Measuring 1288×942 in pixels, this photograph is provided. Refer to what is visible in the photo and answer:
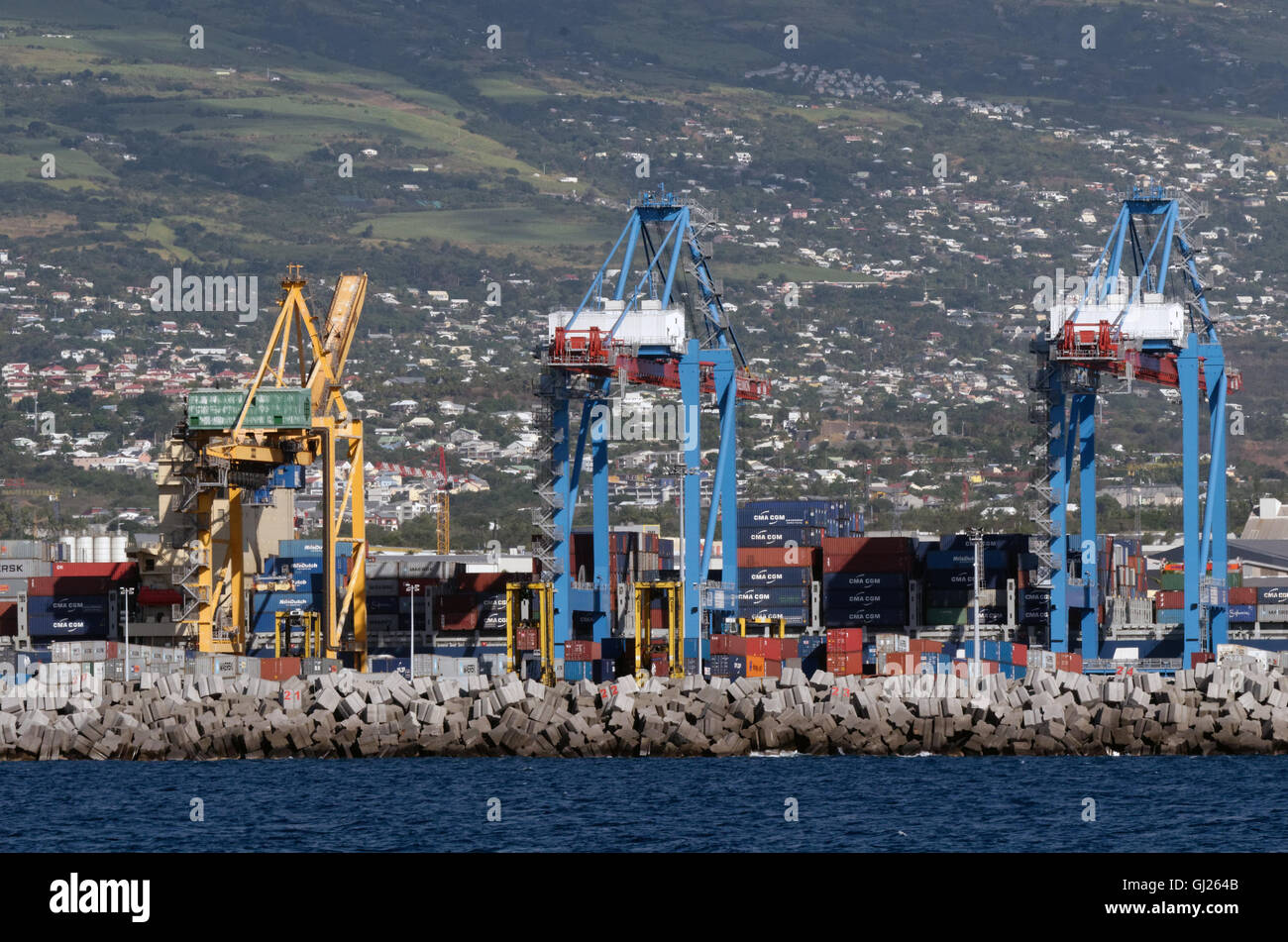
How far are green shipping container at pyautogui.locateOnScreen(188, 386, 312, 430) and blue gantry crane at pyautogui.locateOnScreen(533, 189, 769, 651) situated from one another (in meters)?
6.64

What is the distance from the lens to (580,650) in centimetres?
6550

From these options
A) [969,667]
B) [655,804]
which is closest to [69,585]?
[969,667]

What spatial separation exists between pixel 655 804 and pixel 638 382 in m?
29.0

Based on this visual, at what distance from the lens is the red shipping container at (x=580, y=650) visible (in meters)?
65.4

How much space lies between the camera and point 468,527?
167m

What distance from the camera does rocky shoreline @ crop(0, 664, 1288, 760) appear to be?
4988 centimetres

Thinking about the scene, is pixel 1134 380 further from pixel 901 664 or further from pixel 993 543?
pixel 901 664

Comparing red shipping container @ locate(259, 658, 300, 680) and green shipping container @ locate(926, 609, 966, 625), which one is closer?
red shipping container @ locate(259, 658, 300, 680)

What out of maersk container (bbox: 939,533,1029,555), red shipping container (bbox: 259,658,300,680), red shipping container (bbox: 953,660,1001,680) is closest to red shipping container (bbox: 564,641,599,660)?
red shipping container (bbox: 259,658,300,680)

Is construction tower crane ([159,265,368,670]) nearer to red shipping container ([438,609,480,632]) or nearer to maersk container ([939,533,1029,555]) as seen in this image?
red shipping container ([438,609,480,632])
